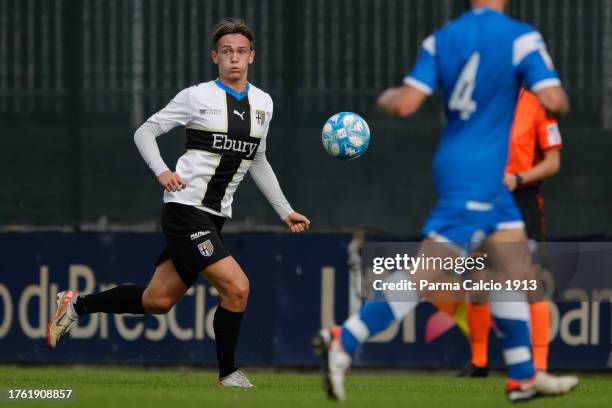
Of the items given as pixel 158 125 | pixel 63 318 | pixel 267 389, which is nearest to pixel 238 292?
pixel 267 389

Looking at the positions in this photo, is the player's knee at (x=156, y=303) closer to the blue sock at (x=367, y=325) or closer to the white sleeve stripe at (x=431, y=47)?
the blue sock at (x=367, y=325)

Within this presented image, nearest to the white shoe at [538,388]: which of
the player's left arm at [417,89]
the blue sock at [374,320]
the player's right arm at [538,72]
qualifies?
the blue sock at [374,320]

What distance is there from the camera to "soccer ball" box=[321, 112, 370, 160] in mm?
8070

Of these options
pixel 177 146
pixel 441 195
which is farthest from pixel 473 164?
pixel 177 146

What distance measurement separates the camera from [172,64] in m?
11.3

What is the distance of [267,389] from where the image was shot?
328 inches

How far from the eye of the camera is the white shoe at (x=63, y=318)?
8750mm

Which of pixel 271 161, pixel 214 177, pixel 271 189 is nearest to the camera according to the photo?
pixel 214 177

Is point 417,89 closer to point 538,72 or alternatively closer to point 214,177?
point 538,72

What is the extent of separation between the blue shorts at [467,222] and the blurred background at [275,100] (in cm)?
483

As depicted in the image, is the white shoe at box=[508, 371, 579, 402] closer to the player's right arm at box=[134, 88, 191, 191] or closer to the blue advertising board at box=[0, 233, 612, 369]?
the player's right arm at box=[134, 88, 191, 191]

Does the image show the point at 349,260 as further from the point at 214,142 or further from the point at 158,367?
the point at 214,142

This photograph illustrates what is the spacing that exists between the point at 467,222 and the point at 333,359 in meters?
0.88

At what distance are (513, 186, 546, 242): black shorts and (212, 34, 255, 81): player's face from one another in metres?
1.95
